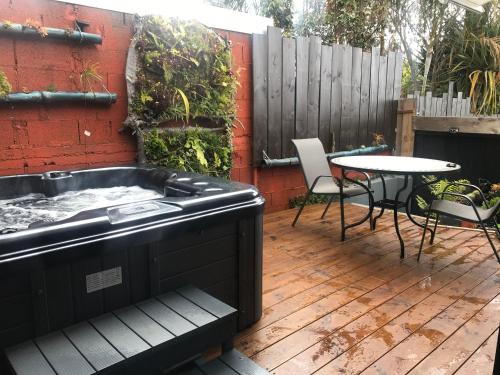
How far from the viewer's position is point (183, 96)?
2988 millimetres

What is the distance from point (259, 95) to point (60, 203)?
2125 millimetres

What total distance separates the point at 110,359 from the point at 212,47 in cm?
261

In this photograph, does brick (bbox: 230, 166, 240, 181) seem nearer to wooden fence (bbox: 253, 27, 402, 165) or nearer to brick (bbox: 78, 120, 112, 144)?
wooden fence (bbox: 253, 27, 402, 165)

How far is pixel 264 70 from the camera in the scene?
12.2ft

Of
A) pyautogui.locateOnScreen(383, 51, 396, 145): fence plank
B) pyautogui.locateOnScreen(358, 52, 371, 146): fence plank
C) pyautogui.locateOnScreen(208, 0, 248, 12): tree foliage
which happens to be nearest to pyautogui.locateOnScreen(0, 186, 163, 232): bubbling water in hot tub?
pyautogui.locateOnScreen(358, 52, 371, 146): fence plank

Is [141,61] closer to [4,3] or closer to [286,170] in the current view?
[4,3]

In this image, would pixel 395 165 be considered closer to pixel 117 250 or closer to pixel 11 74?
pixel 117 250

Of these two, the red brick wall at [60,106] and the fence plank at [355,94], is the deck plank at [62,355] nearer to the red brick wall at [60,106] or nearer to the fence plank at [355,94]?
the red brick wall at [60,106]

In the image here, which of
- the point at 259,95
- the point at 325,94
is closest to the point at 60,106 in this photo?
the point at 259,95

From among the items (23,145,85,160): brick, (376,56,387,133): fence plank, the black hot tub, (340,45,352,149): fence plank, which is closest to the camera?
the black hot tub

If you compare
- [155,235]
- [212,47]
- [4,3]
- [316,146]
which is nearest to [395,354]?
[155,235]

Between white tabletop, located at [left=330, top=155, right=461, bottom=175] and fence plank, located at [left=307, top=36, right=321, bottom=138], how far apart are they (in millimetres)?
918

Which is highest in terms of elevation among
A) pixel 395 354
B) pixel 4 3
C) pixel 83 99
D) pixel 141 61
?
pixel 4 3

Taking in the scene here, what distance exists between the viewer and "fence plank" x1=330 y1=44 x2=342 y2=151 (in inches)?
171
